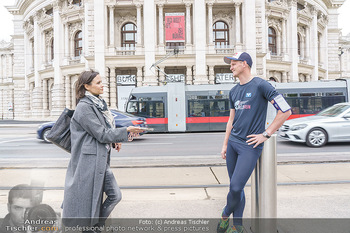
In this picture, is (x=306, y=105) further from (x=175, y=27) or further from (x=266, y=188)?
(x=175, y=27)

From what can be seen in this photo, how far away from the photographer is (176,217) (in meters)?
3.21

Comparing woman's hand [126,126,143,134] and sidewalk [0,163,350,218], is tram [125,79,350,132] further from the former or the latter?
woman's hand [126,126,143,134]

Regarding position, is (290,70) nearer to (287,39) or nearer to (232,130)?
(287,39)

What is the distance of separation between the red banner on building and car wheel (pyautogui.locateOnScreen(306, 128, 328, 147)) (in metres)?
21.1

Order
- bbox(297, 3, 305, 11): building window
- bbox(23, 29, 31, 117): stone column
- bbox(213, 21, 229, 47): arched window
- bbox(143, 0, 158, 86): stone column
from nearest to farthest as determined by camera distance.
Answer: bbox(143, 0, 158, 86): stone column, bbox(213, 21, 229, 47): arched window, bbox(297, 3, 305, 11): building window, bbox(23, 29, 31, 117): stone column

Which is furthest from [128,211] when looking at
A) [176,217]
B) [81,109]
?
[81,109]

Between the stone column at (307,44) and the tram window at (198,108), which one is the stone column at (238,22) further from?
the tram window at (198,108)

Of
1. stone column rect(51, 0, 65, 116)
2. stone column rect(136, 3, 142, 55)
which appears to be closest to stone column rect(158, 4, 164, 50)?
stone column rect(136, 3, 142, 55)

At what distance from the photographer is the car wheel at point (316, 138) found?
9070 mm

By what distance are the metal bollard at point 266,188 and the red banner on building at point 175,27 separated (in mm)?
26553

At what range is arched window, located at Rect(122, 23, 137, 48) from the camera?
31.2 meters

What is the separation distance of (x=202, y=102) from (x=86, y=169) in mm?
14620

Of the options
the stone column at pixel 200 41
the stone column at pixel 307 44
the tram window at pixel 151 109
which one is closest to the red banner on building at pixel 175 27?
the stone column at pixel 200 41

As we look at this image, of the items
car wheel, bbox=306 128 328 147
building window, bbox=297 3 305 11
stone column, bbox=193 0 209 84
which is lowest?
car wheel, bbox=306 128 328 147
